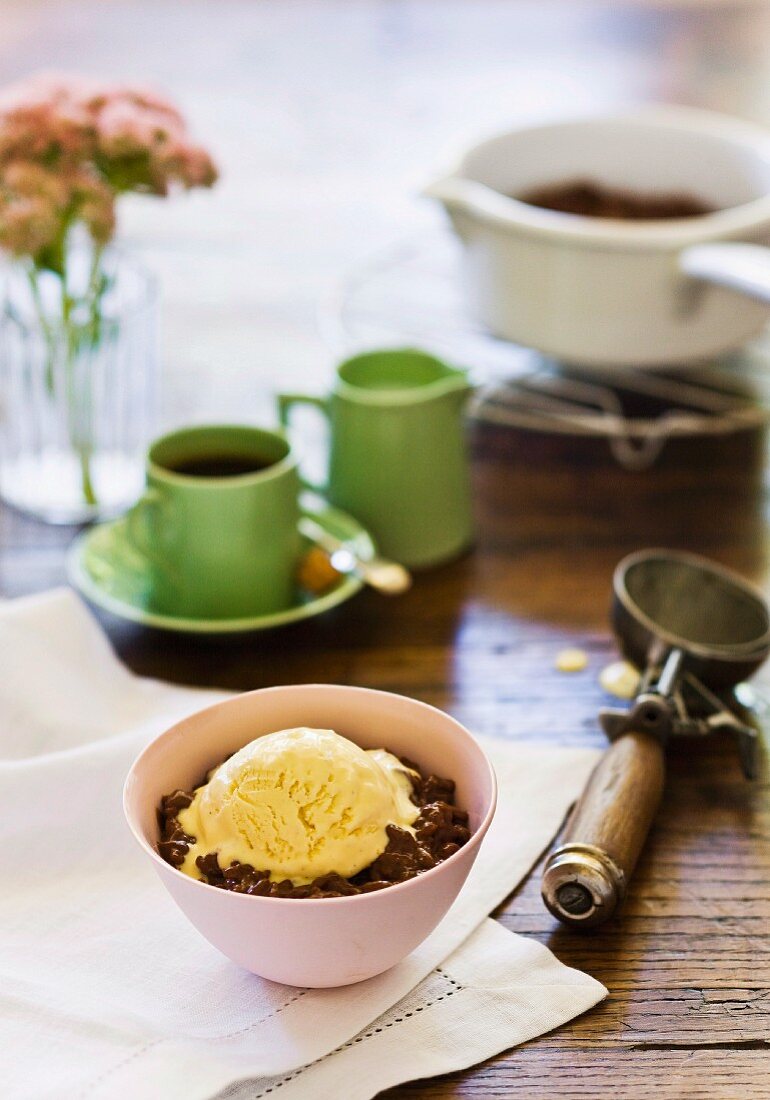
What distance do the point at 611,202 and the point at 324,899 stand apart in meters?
0.79

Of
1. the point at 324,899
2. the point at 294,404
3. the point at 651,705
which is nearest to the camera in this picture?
the point at 324,899

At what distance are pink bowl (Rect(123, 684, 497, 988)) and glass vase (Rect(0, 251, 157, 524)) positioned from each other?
1.33 feet

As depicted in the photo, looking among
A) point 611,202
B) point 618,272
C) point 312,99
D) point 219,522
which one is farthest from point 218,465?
point 312,99

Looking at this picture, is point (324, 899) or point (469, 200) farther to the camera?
point (469, 200)

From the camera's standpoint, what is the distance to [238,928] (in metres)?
0.51

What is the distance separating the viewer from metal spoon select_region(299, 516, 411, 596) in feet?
2.75

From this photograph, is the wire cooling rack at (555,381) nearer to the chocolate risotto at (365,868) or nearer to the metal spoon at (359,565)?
the metal spoon at (359,565)

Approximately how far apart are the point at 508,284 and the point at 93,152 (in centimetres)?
33

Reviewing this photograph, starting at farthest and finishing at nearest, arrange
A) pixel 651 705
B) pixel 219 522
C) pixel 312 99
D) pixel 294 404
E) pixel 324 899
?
1. pixel 312 99
2. pixel 294 404
3. pixel 219 522
4. pixel 651 705
5. pixel 324 899

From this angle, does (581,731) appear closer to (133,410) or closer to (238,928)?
(238,928)

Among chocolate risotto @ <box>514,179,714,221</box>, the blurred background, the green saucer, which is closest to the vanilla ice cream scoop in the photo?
the green saucer

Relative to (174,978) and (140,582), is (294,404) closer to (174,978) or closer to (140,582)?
(140,582)

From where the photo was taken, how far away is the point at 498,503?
1.01 meters

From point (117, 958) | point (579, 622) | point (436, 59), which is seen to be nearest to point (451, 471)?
point (579, 622)
